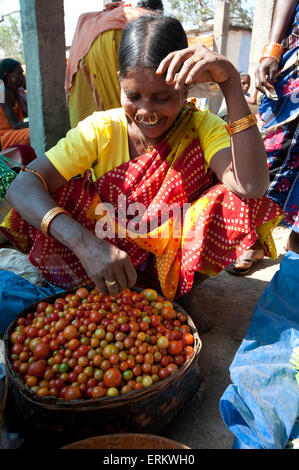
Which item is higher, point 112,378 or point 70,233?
point 70,233

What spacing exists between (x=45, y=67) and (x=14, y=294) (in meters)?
2.53

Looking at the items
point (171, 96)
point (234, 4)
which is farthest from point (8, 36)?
point (171, 96)

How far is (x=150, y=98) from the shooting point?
1753 millimetres

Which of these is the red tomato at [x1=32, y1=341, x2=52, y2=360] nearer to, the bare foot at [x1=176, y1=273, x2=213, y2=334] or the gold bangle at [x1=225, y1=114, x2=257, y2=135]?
the bare foot at [x1=176, y1=273, x2=213, y2=334]

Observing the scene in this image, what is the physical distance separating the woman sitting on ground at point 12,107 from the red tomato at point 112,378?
3.84 m

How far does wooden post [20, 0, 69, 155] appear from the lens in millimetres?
3576

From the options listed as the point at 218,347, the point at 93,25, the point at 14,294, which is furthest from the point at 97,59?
the point at 218,347

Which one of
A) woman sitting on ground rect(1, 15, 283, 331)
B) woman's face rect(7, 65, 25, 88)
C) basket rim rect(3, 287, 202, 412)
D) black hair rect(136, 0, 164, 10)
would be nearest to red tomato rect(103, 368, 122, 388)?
basket rim rect(3, 287, 202, 412)

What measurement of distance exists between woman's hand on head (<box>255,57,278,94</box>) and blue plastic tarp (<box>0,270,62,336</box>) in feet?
5.99

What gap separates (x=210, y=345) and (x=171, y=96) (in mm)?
1348

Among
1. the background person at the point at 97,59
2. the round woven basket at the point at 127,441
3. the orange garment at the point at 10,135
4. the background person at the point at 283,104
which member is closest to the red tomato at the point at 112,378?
the round woven basket at the point at 127,441

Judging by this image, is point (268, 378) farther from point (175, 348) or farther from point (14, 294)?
point (14, 294)

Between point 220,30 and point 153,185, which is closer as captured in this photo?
point 153,185
